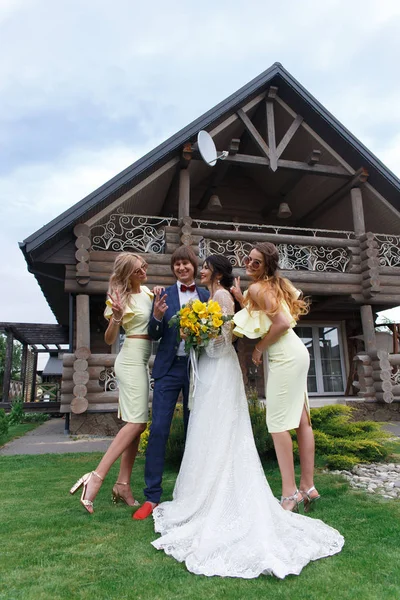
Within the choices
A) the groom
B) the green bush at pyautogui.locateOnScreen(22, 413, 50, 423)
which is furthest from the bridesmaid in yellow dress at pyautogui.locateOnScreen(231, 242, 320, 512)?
the green bush at pyautogui.locateOnScreen(22, 413, 50, 423)

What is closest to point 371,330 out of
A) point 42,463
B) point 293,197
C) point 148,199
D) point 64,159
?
point 293,197

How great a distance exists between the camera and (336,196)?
34.1ft

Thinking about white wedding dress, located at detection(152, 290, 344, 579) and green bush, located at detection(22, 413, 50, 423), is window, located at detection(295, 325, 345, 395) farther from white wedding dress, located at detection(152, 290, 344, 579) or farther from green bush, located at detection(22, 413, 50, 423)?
white wedding dress, located at detection(152, 290, 344, 579)

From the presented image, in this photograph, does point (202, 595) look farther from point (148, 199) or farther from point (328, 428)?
point (148, 199)

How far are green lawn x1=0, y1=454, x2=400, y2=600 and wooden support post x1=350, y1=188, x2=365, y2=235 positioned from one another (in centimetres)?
712

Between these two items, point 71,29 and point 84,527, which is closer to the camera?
point 84,527

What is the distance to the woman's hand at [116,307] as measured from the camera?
298 cm

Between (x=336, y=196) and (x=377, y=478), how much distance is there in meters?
7.82

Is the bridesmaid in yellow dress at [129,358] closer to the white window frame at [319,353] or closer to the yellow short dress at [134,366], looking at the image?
the yellow short dress at [134,366]

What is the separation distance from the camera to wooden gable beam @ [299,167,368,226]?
9461 mm

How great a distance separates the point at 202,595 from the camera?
1720 mm

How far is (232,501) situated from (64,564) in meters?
0.89

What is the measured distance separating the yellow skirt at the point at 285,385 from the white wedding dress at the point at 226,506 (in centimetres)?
19

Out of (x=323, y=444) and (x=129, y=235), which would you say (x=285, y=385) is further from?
(x=129, y=235)
